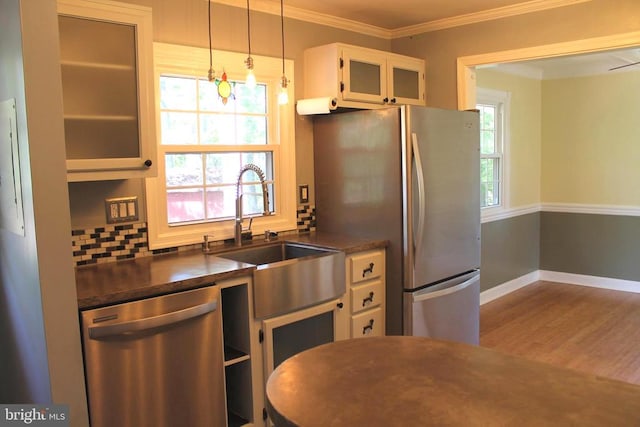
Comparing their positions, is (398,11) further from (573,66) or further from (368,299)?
(573,66)

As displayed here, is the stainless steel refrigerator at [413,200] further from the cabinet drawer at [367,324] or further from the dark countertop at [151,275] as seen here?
the dark countertop at [151,275]

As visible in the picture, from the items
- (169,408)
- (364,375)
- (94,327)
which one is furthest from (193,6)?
(364,375)

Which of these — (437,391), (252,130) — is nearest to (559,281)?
(252,130)

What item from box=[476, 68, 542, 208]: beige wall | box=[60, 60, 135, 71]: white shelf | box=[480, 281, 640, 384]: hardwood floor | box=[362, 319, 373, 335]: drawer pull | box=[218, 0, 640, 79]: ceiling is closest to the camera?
box=[60, 60, 135, 71]: white shelf

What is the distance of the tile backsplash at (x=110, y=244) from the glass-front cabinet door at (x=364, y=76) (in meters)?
1.47

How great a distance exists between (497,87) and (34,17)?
4435 millimetres

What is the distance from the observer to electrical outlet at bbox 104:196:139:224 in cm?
273

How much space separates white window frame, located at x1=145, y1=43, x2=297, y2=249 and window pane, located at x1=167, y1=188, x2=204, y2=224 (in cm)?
6

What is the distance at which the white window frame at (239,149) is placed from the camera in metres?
2.90

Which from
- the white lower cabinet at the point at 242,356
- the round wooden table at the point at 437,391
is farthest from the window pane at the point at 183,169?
the round wooden table at the point at 437,391

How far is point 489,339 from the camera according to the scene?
4.32 meters

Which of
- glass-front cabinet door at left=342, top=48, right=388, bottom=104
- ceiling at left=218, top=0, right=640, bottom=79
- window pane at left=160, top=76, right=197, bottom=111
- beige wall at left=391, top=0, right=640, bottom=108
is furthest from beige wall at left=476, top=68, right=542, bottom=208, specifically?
window pane at left=160, top=76, right=197, bottom=111

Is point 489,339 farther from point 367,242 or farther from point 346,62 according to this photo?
point 346,62

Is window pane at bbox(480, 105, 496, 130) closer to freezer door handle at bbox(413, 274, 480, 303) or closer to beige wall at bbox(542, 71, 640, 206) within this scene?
beige wall at bbox(542, 71, 640, 206)
